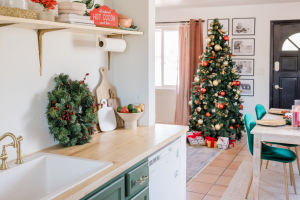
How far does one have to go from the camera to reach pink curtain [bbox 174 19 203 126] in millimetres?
Result: 6219

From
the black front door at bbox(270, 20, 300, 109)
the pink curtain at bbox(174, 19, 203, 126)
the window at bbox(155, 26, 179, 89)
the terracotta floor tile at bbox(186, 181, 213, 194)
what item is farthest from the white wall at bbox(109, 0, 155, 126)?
the window at bbox(155, 26, 179, 89)

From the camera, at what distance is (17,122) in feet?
5.74

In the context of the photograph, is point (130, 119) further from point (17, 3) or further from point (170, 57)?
point (170, 57)

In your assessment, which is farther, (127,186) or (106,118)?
(106,118)

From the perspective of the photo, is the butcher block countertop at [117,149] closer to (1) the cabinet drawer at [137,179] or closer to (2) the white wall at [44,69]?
(1) the cabinet drawer at [137,179]

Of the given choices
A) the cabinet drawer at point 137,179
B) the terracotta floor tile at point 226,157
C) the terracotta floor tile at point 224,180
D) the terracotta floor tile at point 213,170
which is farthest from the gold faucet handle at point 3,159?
the terracotta floor tile at point 226,157

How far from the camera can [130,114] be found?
241 centimetres

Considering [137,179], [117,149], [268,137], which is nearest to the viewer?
[137,179]

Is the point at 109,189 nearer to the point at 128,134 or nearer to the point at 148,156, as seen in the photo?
the point at 148,156

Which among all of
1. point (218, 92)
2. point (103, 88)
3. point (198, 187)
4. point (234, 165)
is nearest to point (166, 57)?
point (218, 92)

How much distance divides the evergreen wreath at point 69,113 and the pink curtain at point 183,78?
441 cm

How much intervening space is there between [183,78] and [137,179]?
4.81m

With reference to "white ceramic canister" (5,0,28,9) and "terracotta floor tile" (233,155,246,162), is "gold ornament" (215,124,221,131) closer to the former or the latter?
"terracotta floor tile" (233,155,246,162)

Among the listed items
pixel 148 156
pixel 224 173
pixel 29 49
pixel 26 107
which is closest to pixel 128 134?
pixel 148 156
